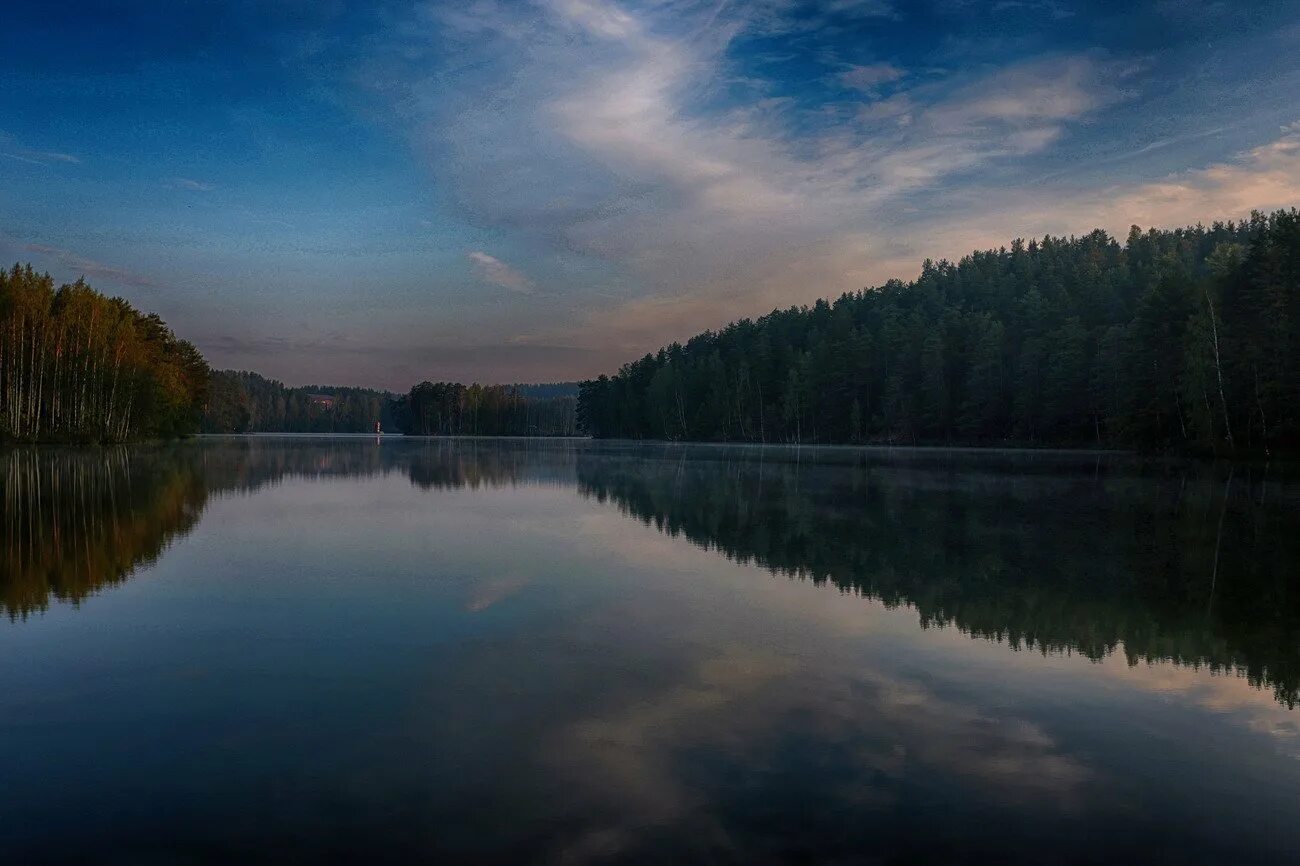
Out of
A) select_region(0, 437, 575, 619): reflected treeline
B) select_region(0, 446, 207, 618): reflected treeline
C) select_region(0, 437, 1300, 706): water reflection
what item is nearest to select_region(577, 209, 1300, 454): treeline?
select_region(0, 437, 1300, 706): water reflection

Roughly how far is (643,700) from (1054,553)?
11724mm

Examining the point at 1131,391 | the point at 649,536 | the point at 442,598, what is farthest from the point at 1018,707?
the point at 1131,391

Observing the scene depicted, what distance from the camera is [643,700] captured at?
721 cm

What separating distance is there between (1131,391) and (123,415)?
88385mm

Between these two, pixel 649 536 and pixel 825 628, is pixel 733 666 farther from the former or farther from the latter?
pixel 649 536

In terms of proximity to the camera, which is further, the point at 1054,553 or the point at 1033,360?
the point at 1033,360

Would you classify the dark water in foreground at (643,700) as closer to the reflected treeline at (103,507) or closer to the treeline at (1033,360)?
the reflected treeline at (103,507)

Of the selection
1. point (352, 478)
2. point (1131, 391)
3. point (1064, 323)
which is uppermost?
point (1064, 323)

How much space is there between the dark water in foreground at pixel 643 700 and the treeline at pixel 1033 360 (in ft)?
155

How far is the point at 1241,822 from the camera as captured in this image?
506 centimetres

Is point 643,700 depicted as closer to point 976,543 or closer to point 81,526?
point 976,543

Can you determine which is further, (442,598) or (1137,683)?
(442,598)

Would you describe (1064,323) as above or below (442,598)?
above

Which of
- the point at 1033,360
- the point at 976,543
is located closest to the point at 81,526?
the point at 976,543
